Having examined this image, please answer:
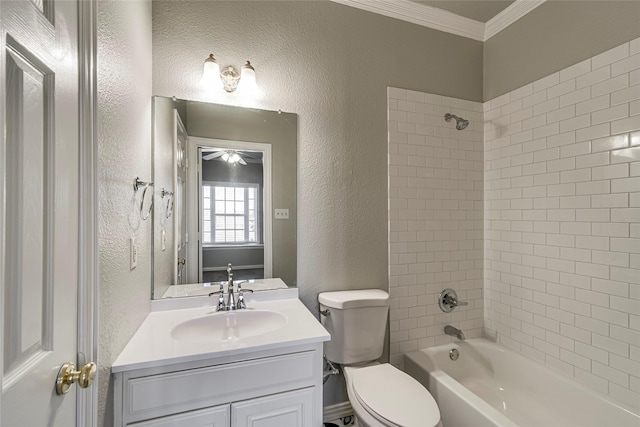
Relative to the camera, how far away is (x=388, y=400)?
131 centimetres

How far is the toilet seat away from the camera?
1.19 meters

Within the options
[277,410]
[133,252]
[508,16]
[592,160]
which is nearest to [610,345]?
[592,160]

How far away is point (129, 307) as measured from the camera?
1147 mm

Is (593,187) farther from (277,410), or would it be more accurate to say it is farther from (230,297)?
(230,297)

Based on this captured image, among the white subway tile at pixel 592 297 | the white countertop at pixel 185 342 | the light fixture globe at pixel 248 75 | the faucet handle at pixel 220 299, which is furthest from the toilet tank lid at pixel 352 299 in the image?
the light fixture globe at pixel 248 75

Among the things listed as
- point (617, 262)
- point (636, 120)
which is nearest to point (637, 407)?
point (617, 262)

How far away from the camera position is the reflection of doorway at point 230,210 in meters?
1.62

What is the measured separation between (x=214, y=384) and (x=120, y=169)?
0.85 metres

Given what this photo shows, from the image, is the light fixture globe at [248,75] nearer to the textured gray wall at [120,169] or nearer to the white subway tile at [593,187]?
the textured gray wall at [120,169]

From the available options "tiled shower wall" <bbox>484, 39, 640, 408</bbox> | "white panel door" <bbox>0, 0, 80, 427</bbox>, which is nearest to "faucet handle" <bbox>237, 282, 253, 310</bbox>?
"white panel door" <bbox>0, 0, 80, 427</bbox>

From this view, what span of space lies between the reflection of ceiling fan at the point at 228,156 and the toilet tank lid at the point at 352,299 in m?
0.91

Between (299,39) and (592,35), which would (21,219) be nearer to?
(299,39)

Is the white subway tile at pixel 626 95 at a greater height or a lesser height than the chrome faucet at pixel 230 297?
greater

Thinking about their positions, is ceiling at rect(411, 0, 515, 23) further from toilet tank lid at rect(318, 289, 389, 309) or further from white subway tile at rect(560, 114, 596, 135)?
toilet tank lid at rect(318, 289, 389, 309)
